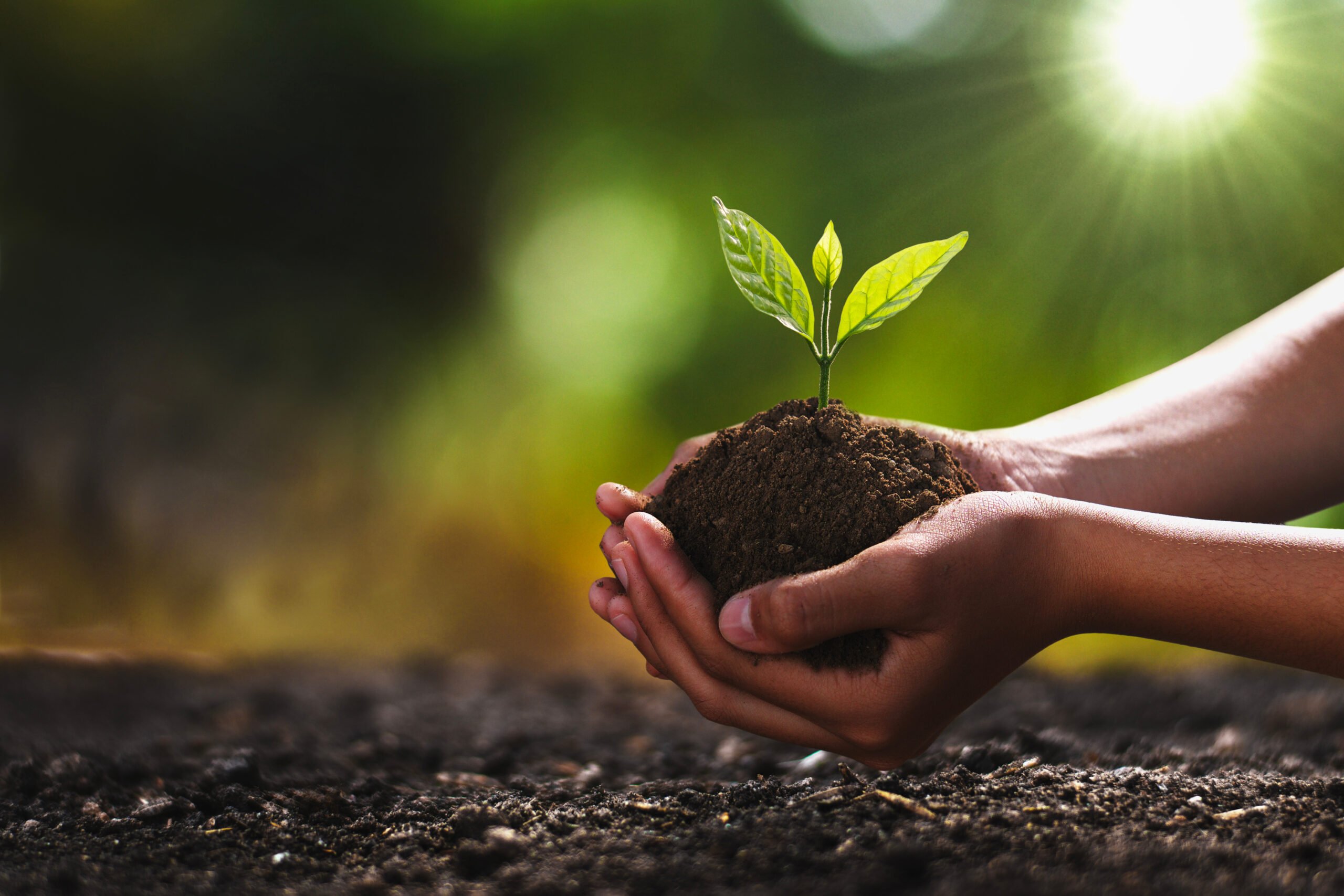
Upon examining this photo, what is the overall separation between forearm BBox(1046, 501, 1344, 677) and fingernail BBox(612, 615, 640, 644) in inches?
23.0

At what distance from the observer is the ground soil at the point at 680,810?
3.04ft

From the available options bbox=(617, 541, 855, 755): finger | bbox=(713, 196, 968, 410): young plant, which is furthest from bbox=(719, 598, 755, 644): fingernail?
bbox=(713, 196, 968, 410): young plant

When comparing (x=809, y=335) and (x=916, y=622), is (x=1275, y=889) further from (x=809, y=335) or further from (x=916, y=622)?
(x=809, y=335)

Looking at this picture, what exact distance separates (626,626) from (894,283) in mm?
647

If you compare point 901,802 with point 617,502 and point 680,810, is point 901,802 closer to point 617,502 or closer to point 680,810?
point 680,810

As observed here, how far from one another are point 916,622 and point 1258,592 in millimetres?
466

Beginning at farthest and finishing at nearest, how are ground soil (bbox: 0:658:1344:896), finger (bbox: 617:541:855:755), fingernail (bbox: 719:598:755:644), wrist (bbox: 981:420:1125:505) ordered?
wrist (bbox: 981:420:1125:505), finger (bbox: 617:541:855:755), fingernail (bbox: 719:598:755:644), ground soil (bbox: 0:658:1344:896)

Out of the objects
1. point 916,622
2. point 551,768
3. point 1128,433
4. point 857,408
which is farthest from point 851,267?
point 916,622

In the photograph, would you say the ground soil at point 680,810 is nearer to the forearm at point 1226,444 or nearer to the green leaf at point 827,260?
the forearm at point 1226,444

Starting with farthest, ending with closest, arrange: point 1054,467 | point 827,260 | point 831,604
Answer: point 1054,467
point 827,260
point 831,604

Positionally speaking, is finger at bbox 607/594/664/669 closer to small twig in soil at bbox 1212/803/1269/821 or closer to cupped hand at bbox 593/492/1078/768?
cupped hand at bbox 593/492/1078/768

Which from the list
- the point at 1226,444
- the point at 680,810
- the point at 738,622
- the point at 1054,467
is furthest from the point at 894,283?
the point at 680,810

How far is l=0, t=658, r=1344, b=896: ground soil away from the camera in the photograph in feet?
3.04

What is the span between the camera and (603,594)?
1.31 m
